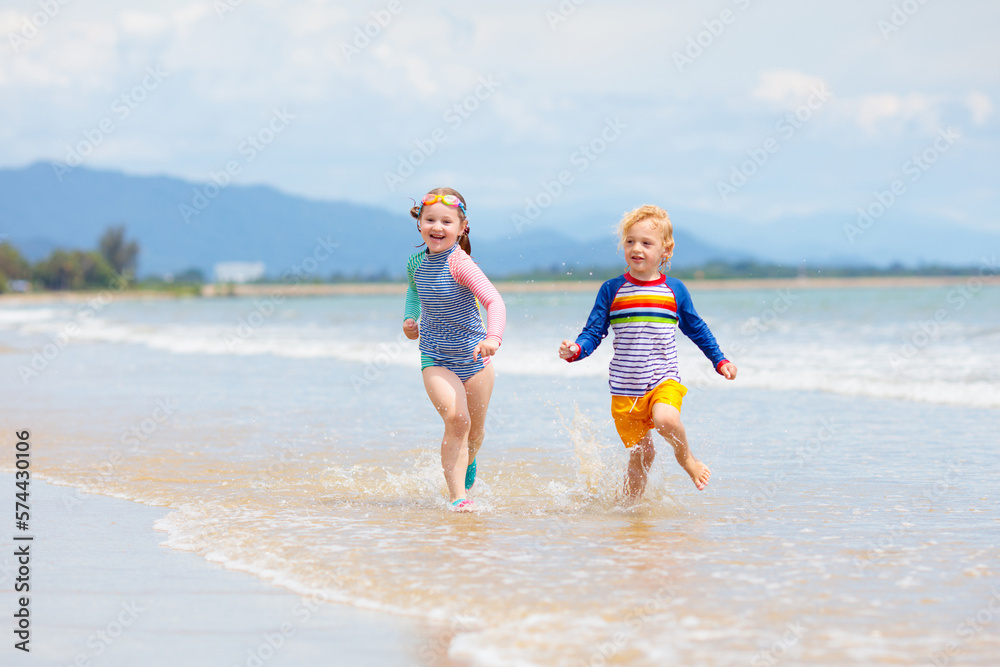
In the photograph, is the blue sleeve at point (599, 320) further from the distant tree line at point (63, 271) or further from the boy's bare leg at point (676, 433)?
the distant tree line at point (63, 271)

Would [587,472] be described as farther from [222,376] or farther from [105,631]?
[222,376]

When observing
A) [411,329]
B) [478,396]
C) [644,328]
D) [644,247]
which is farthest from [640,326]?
[411,329]

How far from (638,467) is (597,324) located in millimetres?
929

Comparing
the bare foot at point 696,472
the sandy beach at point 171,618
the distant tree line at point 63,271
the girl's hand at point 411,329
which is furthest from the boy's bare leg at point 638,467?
the distant tree line at point 63,271

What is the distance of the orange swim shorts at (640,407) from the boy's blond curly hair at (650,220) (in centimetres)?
76

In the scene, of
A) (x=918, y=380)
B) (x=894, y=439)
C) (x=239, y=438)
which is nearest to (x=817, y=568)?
(x=894, y=439)

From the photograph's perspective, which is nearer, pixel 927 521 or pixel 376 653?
pixel 376 653

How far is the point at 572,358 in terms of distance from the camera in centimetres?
527

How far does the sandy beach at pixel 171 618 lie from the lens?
3.42 m

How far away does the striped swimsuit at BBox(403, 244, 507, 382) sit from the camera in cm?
561

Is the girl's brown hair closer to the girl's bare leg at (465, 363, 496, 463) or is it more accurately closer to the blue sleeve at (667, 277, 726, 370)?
the girl's bare leg at (465, 363, 496, 463)

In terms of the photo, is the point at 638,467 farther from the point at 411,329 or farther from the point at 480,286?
the point at 411,329

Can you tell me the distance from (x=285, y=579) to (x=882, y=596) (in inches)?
100

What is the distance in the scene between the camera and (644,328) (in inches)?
210
